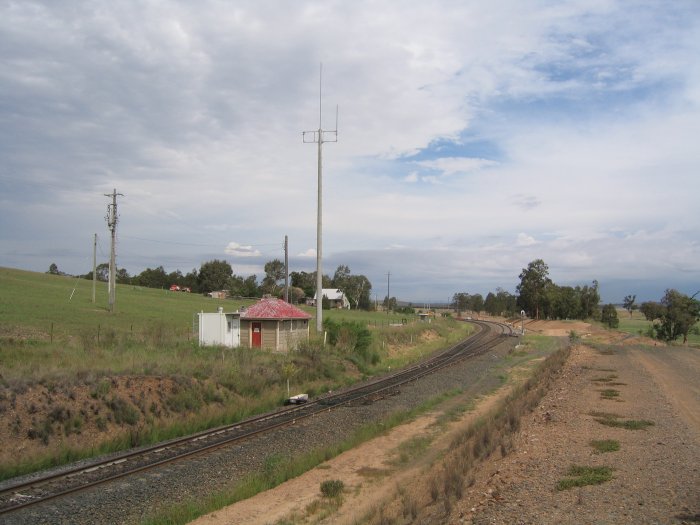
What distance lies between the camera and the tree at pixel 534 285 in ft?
350

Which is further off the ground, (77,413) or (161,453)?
(77,413)

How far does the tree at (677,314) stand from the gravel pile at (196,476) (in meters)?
54.9

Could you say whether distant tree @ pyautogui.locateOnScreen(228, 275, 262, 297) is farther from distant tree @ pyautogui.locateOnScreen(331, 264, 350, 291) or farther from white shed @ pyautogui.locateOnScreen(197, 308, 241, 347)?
white shed @ pyautogui.locateOnScreen(197, 308, 241, 347)

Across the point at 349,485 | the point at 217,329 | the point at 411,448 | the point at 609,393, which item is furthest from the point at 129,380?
the point at 609,393

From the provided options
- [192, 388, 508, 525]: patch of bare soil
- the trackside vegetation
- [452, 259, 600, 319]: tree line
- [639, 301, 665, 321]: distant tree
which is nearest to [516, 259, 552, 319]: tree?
[452, 259, 600, 319]: tree line

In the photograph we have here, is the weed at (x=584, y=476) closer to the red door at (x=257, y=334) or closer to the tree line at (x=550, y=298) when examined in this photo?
the red door at (x=257, y=334)

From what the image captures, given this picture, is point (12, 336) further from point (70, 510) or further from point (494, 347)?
point (494, 347)

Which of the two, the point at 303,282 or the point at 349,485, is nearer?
the point at 349,485

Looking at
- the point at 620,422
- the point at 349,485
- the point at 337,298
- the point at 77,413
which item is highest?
the point at 337,298

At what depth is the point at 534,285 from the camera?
356ft

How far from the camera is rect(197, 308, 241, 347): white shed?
3172 centimetres

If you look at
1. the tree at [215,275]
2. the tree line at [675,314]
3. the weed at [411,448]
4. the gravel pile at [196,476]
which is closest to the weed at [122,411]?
the gravel pile at [196,476]

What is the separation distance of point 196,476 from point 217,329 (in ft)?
64.4

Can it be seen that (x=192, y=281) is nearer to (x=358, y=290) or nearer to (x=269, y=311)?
(x=358, y=290)
